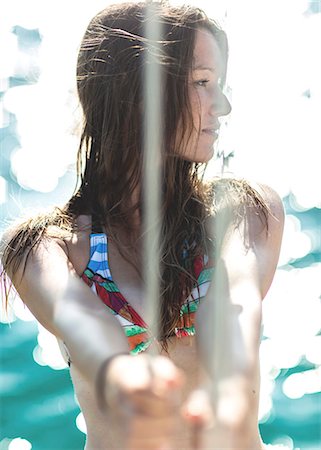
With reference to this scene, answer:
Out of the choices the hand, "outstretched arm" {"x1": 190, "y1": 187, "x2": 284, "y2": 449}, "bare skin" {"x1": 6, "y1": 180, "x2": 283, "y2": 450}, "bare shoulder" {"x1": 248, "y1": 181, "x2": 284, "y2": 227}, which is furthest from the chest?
the hand

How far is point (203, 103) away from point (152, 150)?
0.12 meters

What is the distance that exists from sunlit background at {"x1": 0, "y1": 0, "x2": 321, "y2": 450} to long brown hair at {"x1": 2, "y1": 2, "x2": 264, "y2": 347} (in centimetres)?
9

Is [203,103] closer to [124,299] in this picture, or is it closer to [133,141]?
[133,141]

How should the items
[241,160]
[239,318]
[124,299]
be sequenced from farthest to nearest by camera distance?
[241,160] < [124,299] < [239,318]

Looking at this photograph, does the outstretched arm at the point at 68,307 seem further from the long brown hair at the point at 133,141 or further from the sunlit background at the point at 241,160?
the sunlit background at the point at 241,160

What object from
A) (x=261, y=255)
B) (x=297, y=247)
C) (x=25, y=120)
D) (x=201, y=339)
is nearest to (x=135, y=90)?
(x=261, y=255)

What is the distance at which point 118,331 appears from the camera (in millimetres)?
1339

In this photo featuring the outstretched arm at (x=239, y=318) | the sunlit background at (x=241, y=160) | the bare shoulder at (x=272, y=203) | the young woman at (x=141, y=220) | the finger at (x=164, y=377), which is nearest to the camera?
the finger at (x=164, y=377)

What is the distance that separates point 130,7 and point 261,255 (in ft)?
1.60

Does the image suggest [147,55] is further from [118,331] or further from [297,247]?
[297,247]

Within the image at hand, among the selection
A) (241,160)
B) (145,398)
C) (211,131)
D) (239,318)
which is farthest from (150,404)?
(241,160)

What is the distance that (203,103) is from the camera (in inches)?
66.2

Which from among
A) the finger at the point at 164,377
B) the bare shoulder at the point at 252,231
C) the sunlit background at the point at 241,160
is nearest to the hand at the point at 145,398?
the finger at the point at 164,377

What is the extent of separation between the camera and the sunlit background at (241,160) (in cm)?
267
